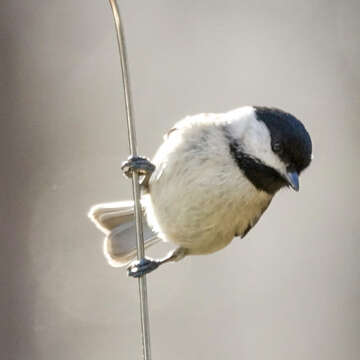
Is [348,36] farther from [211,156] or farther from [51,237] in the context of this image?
[211,156]

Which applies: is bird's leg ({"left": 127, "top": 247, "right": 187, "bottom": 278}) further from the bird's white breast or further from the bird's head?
the bird's head

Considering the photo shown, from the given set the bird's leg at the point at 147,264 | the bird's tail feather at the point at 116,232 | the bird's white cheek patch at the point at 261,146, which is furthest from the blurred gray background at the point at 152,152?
the bird's white cheek patch at the point at 261,146

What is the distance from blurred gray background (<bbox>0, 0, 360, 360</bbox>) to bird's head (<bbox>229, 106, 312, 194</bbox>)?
1.28m

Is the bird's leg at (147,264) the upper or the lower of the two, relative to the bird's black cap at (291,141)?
lower

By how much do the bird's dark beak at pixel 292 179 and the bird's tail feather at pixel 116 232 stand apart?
26.4 inches

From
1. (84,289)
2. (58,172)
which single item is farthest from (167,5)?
(84,289)

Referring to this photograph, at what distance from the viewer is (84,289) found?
3.52 meters

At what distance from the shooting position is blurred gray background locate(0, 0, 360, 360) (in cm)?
341

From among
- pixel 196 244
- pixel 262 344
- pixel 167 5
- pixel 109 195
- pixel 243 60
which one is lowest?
pixel 262 344

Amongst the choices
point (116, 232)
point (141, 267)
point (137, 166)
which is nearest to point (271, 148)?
point (137, 166)

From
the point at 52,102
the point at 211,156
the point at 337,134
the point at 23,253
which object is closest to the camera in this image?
the point at 211,156

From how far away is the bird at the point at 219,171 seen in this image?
2188mm

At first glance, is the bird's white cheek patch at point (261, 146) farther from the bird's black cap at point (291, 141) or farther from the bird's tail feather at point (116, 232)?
the bird's tail feather at point (116, 232)

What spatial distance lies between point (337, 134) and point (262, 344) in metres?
1.03
